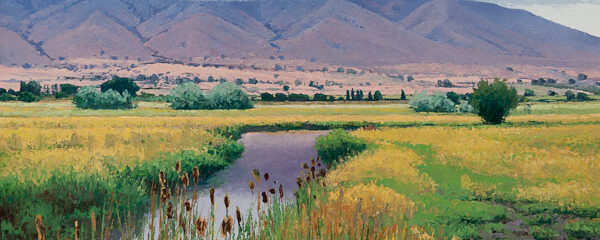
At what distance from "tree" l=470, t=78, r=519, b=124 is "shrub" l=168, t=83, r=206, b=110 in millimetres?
46165

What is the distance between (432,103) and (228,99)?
33.3 meters

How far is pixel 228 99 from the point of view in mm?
88250

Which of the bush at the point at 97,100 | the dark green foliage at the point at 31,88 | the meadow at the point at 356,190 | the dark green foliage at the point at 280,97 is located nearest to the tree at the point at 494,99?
the meadow at the point at 356,190

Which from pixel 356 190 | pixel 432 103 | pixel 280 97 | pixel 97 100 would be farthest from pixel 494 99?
pixel 280 97

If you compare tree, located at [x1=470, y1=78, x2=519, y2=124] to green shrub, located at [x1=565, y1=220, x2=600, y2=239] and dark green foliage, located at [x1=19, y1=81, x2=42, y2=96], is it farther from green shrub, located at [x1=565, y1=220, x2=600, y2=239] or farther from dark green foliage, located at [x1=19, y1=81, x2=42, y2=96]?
dark green foliage, located at [x1=19, y1=81, x2=42, y2=96]

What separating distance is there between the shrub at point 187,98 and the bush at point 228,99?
158 centimetres

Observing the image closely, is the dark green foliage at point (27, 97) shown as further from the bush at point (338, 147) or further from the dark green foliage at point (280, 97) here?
the bush at point (338, 147)

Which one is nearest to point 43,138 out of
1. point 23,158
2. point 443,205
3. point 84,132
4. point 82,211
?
point 84,132

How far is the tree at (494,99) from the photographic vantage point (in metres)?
54.3

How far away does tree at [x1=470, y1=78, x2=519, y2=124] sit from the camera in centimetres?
5431

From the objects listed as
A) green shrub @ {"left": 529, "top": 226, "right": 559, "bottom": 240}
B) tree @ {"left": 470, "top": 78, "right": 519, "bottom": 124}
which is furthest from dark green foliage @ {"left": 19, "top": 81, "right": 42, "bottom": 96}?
green shrub @ {"left": 529, "top": 226, "right": 559, "bottom": 240}

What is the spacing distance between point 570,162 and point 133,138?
78.0 feet

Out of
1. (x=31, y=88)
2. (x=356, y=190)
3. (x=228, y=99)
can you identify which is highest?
(x=31, y=88)

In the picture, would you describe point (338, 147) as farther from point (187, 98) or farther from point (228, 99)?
point (187, 98)
